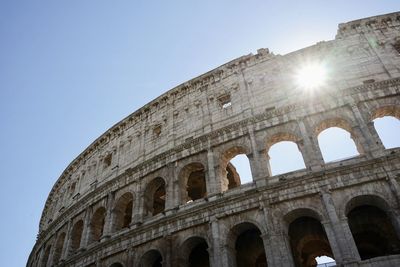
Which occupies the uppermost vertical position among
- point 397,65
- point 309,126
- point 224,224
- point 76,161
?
point 76,161

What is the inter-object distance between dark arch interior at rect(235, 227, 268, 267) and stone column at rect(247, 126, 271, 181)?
237 centimetres

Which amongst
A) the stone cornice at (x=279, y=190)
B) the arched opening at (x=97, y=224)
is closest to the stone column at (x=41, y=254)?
the arched opening at (x=97, y=224)

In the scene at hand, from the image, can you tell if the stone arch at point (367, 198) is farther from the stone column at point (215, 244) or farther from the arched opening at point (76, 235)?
the arched opening at point (76, 235)

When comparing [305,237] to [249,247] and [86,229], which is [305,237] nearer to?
[249,247]

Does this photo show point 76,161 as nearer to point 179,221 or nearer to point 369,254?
point 179,221

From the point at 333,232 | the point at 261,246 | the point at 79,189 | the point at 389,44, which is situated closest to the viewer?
the point at 333,232

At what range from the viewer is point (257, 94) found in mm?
17672

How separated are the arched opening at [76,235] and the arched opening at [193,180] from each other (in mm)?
7130

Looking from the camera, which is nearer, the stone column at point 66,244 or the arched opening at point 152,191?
the arched opening at point 152,191

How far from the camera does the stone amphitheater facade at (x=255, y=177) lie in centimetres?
1259

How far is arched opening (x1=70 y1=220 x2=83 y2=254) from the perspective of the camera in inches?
779

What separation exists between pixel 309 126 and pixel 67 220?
622 inches

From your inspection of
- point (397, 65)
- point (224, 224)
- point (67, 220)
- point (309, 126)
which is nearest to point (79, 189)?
point (67, 220)

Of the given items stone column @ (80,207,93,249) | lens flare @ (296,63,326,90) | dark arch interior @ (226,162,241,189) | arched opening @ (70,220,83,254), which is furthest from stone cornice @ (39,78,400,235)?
arched opening @ (70,220,83,254)
